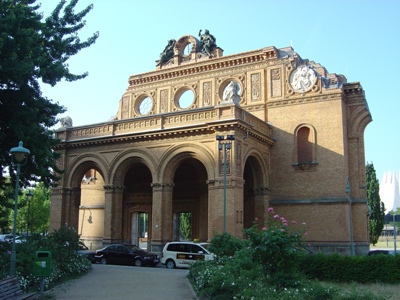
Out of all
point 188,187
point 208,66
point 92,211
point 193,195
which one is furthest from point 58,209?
point 208,66

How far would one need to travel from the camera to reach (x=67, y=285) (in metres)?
15.3

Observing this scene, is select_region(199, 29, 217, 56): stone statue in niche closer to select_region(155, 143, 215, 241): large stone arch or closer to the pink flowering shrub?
select_region(155, 143, 215, 241): large stone arch

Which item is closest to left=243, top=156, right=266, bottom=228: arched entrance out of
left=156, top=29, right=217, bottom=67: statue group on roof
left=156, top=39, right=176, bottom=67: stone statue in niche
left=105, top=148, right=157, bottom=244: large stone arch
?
left=105, top=148, right=157, bottom=244: large stone arch

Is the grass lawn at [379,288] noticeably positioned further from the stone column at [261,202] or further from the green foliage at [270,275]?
the stone column at [261,202]

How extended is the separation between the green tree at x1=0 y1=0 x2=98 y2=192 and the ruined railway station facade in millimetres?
9560

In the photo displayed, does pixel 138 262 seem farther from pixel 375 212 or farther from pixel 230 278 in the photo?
pixel 375 212

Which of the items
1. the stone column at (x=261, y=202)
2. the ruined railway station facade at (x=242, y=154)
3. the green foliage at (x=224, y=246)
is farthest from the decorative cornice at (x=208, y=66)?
the green foliage at (x=224, y=246)

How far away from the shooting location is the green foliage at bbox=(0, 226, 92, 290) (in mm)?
14141

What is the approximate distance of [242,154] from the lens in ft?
86.5

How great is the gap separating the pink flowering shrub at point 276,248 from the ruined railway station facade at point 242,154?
1120 centimetres

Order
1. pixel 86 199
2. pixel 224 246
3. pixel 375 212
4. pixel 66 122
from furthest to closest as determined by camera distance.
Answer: pixel 375 212 < pixel 86 199 < pixel 66 122 < pixel 224 246

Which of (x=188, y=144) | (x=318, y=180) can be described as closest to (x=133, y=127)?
(x=188, y=144)

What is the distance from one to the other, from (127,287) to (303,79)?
819 inches

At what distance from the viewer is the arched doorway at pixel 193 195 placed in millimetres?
32156
